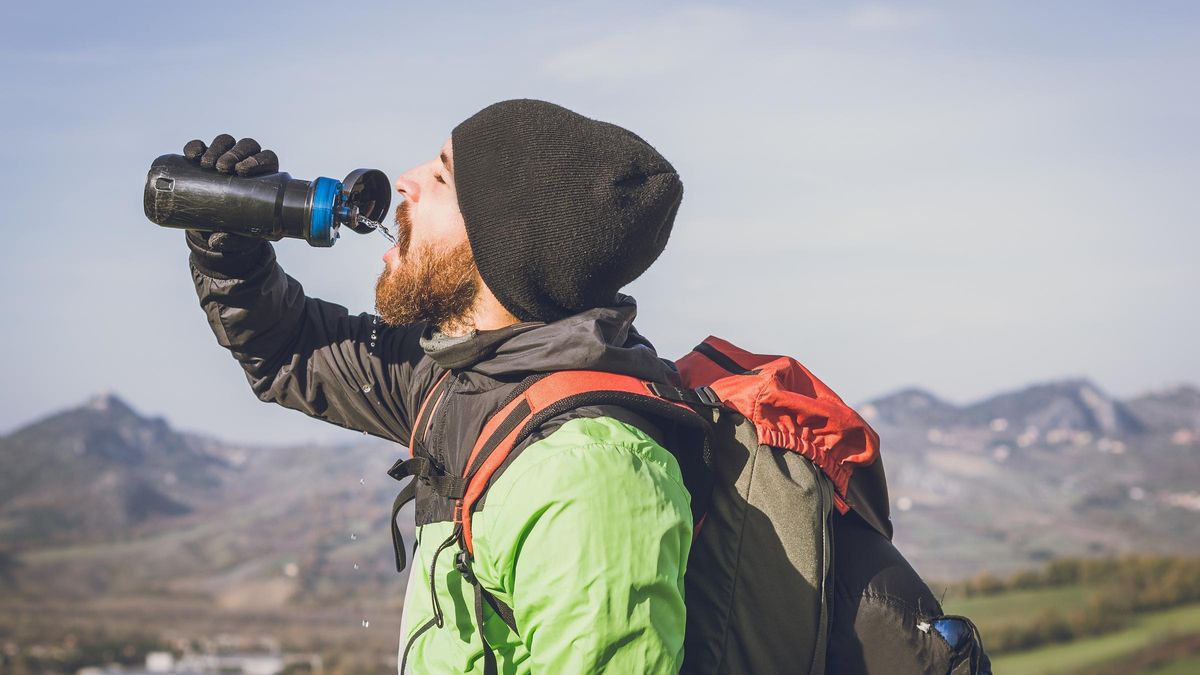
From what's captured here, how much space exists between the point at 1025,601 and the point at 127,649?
1562 cm

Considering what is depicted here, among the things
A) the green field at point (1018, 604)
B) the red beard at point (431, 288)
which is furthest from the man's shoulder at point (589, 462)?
the green field at point (1018, 604)

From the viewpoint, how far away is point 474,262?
3.23 metres

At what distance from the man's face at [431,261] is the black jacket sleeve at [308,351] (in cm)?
51

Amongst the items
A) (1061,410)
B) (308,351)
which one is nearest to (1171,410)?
(1061,410)

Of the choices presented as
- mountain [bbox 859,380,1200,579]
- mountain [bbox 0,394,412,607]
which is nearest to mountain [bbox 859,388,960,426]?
mountain [bbox 859,380,1200,579]

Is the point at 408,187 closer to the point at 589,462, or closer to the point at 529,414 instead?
the point at 529,414

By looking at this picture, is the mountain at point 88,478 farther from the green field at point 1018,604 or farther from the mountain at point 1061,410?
the mountain at point 1061,410

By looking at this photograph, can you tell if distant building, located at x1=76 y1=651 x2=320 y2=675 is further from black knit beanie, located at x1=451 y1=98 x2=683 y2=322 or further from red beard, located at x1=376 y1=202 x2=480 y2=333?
black knit beanie, located at x1=451 y1=98 x2=683 y2=322

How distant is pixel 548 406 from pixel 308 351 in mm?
1633

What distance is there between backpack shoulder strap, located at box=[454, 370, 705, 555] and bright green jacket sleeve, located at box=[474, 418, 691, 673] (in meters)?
0.09

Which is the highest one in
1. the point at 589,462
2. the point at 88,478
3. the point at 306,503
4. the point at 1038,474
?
the point at 589,462

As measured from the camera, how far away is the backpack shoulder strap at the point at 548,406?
2703 mm

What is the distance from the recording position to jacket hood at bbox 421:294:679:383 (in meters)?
2.89

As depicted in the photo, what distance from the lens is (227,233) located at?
3527mm
